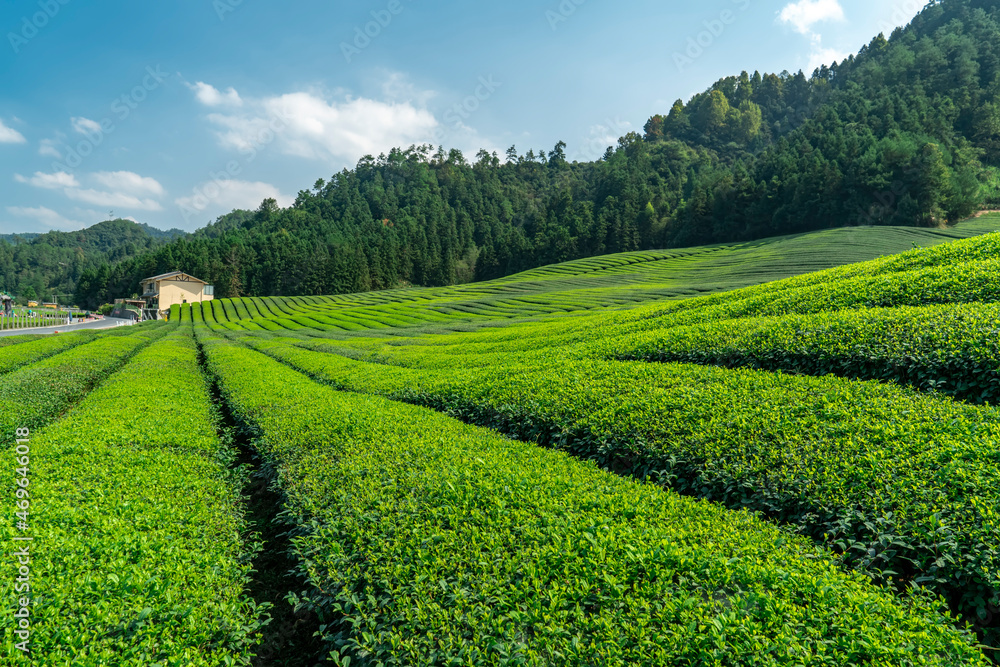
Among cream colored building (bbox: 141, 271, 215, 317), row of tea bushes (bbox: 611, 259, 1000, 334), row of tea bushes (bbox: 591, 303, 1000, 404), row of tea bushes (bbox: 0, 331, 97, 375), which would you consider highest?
cream colored building (bbox: 141, 271, 215, 317)

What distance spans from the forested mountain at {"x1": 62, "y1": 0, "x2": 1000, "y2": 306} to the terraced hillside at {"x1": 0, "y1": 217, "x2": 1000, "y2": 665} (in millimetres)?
79435

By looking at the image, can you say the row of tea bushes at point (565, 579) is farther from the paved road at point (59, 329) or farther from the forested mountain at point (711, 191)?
the forested mountain at point (711, 191)

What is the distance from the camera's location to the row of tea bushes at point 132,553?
173 inches

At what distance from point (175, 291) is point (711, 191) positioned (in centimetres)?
11094

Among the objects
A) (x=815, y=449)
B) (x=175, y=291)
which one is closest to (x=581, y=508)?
(x=815, y=449)

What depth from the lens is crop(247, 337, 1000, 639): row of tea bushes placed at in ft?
16.3

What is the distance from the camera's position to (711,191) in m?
99.0

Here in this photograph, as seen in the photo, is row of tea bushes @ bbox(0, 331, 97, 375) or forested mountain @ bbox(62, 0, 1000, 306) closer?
row of tea bushes @ bbox(0, 331, 97, 375)

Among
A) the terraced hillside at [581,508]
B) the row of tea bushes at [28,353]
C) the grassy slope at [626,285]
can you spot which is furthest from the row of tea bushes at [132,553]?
the grassy slope at [626,285]

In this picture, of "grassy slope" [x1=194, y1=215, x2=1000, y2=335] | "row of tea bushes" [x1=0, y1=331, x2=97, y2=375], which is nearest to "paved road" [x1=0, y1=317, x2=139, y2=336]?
"grassy slope" [x1=194, y1=215, x2=1000, y2=335]

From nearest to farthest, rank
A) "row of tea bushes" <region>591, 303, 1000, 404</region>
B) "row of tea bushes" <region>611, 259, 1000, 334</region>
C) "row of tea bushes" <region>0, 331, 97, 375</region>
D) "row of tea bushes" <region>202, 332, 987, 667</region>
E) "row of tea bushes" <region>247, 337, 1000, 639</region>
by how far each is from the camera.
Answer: "row of tea bushes" <region>202, 332, 987, 667</region>
"row of tea bushes" <region>247, 337, 1000, 639</region>
"row of tea bushes" <region>591, 303, 1000, 404</region>
"row of tea bushes" <region>611, 259, 1000, 334</region>
"row of tea bushes" <region>0, 331, 97, 375</region>

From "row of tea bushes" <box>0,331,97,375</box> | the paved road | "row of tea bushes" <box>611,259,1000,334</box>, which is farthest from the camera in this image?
the paved road

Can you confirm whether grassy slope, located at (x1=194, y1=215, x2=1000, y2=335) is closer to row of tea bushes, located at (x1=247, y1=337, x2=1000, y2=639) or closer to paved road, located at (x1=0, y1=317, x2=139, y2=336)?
paved road, located at (x1=0, y1=317, x2=139, y2=336)

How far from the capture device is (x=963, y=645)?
147 inches
